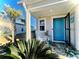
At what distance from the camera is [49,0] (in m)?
7.84

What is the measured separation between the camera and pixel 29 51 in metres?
4.75

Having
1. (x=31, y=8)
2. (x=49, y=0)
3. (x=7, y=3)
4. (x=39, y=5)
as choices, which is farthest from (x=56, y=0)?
(x=7, y=3)

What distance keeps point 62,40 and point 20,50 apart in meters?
6.35

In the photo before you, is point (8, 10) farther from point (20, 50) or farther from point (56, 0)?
point (20, 50)

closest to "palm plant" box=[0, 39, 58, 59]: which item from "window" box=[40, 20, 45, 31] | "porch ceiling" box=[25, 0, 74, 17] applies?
"porch ceiling" box=[25, 0, 74, 17]

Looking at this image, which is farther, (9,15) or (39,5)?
(9,15)

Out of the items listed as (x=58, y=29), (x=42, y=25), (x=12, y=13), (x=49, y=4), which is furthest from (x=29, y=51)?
(x=42, y=25)

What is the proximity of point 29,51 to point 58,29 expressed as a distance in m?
6.47

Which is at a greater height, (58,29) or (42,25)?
(42,25)

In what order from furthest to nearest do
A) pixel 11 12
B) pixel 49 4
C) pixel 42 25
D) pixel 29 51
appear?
pixel 42 25
pixel 11 12
pixel 49 4
pixel 29 51

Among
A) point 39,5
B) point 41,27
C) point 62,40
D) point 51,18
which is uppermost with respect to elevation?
point 39,5

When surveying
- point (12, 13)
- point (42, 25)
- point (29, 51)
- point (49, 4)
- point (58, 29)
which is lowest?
point (29, 51)

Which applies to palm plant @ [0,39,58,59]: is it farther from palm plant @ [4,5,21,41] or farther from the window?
the window

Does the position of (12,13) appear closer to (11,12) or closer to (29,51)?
(11,12)
